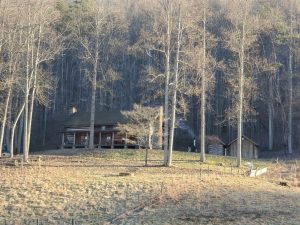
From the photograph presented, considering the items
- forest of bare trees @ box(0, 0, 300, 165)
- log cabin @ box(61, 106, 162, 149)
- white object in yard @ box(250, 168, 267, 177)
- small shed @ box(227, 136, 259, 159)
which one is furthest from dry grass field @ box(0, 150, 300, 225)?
small shed @ box(227, 136, 259, 159)

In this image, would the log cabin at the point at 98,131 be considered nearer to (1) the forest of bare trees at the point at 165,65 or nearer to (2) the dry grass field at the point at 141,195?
(1) the forest of bare trees at the point at 165,65

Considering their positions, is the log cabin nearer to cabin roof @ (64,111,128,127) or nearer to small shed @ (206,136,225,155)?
cabin roof @ (64,111,128,127)

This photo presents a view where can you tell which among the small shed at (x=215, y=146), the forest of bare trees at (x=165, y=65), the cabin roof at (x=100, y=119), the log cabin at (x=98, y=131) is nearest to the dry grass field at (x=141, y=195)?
the forest of bare trees at (x=165, y=65)

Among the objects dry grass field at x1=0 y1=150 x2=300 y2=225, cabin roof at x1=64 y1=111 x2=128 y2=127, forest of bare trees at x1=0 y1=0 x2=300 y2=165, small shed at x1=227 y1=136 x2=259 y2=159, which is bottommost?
dry grass field at x1=0 y1=150 x2=300 y2=225

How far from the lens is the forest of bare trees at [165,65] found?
3812 cm

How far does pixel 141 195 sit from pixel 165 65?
1711 cm

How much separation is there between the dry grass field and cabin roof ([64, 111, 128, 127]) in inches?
769

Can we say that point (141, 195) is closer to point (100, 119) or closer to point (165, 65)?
point (165, 65)

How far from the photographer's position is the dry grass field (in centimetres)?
1923

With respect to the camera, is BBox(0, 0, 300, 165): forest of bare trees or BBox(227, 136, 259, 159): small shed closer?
BBox(0, 0, 300, 165): forest of bare trees

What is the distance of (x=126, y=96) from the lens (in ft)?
263

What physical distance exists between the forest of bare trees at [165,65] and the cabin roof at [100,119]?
321 centimetres

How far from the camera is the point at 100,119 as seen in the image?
5647 centimetres

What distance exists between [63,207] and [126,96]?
60.3 meters
